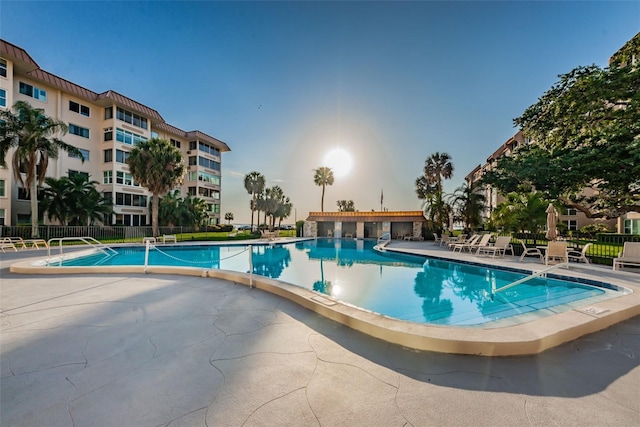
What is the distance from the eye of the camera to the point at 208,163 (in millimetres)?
40656

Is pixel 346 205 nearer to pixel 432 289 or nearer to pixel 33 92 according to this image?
pixel 33 92

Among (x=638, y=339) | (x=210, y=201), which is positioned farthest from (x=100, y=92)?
(x=638, y=339)

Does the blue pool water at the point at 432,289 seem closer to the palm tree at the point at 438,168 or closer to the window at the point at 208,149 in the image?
the palm tree at the point at 438,168

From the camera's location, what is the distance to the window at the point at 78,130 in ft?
83.6

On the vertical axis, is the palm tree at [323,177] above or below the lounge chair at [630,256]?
above

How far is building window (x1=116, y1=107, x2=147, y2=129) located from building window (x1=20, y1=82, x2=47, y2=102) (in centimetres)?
533

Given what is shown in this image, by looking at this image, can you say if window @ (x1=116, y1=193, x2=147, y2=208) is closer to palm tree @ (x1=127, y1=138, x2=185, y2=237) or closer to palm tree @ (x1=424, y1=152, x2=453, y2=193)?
palm tree @ (x1=127, y1=138, x2=185, y2=237)

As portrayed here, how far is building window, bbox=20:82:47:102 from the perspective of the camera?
2184 centimetres

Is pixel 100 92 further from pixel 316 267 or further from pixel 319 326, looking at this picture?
pixel 319 326

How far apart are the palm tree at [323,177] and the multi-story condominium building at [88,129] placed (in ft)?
69.6

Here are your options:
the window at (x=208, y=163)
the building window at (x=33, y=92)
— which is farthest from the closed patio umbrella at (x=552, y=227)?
the window at (x=208, y=163)

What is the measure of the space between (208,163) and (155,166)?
58.6 ft

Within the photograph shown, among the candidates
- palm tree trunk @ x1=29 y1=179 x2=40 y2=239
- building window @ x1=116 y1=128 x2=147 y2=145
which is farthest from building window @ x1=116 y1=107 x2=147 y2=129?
palm tree trunk @ x1=29 y1=179 x2=40 y2=239

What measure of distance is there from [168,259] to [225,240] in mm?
10088
